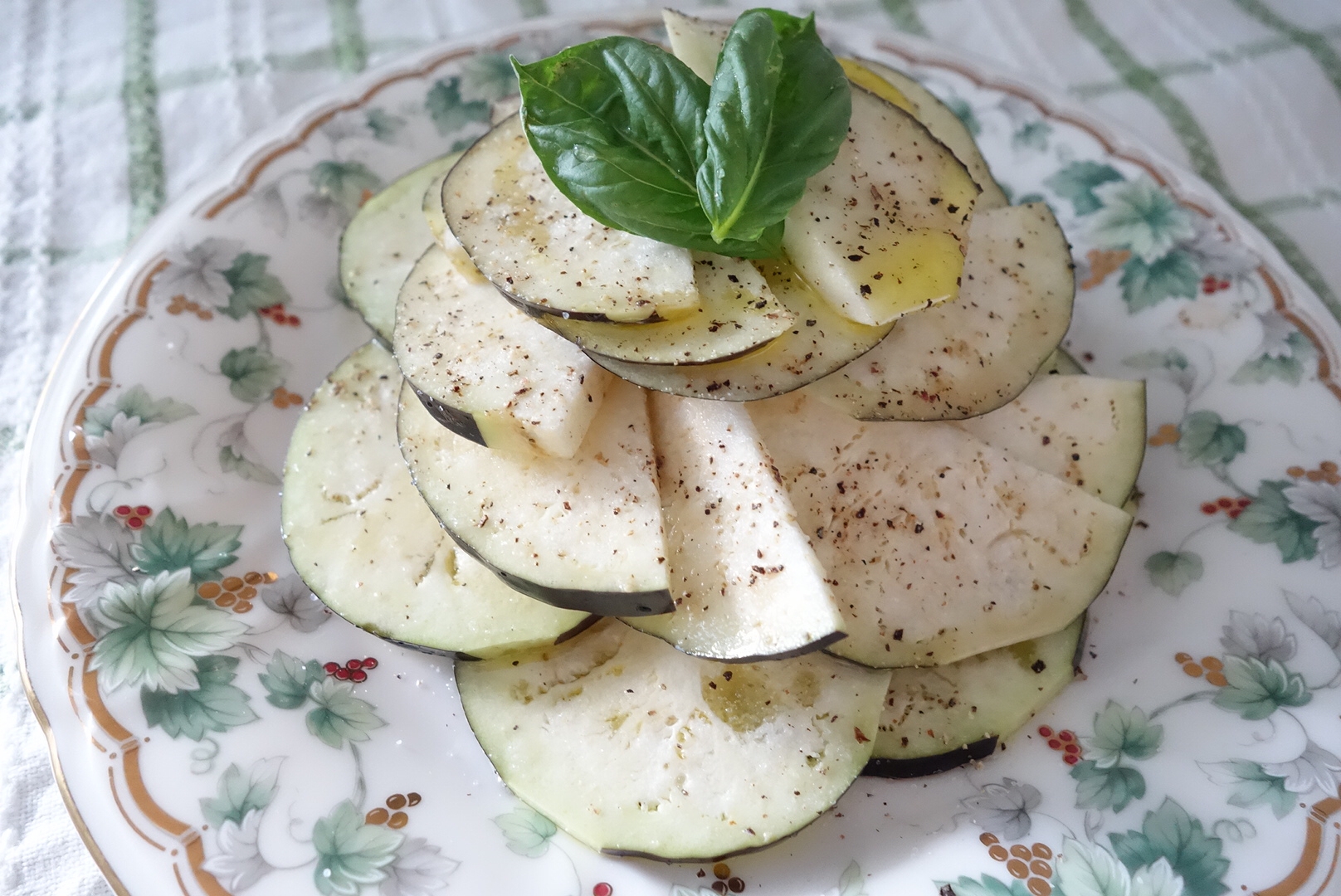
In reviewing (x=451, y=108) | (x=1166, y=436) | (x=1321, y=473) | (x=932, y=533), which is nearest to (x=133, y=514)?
(x=451, y=108)

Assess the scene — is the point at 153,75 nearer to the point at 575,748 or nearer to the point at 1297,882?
the point at 575,748

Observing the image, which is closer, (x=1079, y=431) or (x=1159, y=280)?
(x=1079, y=431)

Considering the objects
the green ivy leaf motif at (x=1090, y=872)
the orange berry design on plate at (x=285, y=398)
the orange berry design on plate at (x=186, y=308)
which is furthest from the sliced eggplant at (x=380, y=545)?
the green ivy leaf motif at (x=1090, y=872)

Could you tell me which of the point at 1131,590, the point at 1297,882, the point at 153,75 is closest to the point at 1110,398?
the point at 1131,590

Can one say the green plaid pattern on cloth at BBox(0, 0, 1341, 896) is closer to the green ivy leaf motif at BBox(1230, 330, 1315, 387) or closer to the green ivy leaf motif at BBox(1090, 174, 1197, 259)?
the green ivy leaf motif at BBox(1090, 174, 1197, 259)

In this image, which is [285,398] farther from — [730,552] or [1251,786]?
[1251,786]

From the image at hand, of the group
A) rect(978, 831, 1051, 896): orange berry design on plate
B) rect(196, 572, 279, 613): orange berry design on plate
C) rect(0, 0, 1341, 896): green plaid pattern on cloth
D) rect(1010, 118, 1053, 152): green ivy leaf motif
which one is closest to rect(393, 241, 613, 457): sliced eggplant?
rect(196, 572, 279, 613): orange berry design on plate
